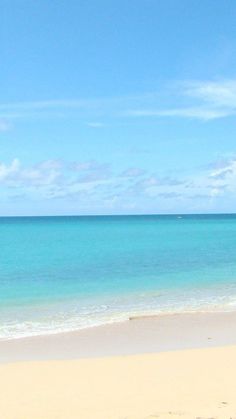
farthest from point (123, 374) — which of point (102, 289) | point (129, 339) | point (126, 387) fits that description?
point (102, 289)

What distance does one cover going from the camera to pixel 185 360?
9.35 meters

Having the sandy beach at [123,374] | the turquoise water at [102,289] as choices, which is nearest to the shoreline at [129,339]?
the sandy beach at [123,374]

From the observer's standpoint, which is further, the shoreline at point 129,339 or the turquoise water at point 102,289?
the turquoise water at point 102,289

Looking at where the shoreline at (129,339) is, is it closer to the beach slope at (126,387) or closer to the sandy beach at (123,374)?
the sandy beach at (123,374)

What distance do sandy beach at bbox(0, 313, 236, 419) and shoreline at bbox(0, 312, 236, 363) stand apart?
20mm

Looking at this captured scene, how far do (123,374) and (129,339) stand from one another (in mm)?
3121

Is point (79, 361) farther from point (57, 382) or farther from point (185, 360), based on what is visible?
point (185, 360)

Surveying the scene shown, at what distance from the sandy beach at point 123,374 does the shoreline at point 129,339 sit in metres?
0.02

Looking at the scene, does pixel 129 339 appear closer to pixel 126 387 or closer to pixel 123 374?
pixel 123 374

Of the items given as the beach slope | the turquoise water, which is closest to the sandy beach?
the beach slope

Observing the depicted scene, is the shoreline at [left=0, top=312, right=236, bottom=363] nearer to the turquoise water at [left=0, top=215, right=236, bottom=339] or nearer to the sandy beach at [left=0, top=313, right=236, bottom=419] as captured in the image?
the sandy beach at [left=0, top=313, right=236, bottom=419]

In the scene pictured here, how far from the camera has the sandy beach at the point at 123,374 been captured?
681cm

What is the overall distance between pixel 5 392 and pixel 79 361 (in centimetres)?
200

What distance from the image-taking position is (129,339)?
11633 millimetres
